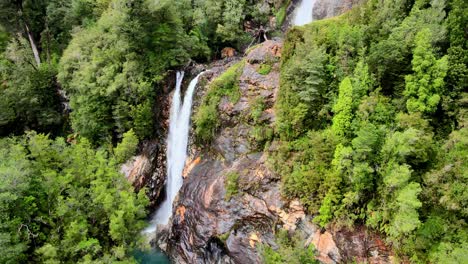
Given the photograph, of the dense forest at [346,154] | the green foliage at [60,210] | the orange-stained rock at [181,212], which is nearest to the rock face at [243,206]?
the orange-stained rock at [181,212]

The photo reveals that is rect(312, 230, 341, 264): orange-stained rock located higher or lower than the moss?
lower

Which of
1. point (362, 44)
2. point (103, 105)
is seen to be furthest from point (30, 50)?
point (362, 44)

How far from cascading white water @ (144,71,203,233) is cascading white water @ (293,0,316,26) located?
10.8 metres

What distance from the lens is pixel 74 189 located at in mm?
15688

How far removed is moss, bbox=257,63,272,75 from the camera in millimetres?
19703

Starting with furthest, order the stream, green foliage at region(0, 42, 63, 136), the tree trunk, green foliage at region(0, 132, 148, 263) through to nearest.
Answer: the tree trunk, green foliage at region(0, 42, 63, 136), the stream, green foliage at region(0, 132, 148, 263)

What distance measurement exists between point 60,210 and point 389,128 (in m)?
14.0

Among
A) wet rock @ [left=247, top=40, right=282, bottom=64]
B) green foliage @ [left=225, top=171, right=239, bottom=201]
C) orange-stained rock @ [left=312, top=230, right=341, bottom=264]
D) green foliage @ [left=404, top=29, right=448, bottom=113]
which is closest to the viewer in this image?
green foliage @ [left=404, top=29, right=448, bottom=113]

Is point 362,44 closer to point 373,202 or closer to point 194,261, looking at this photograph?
point 373,202

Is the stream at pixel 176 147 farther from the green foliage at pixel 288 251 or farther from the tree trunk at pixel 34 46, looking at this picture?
the tree trunk at pixel 34 46

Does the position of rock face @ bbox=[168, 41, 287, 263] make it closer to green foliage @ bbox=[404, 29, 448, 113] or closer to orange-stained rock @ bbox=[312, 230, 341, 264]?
orange-stained rock @ bbox=[312, 230, 341, 264]

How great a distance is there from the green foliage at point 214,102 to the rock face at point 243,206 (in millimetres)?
439

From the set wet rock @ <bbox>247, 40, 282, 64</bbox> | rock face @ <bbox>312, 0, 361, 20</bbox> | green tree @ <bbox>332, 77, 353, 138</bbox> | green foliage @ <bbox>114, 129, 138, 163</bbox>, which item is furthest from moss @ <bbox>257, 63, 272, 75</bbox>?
green foliage @ <bbox>114, 129, 138, 163</bbox>

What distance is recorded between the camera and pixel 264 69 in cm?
1980
